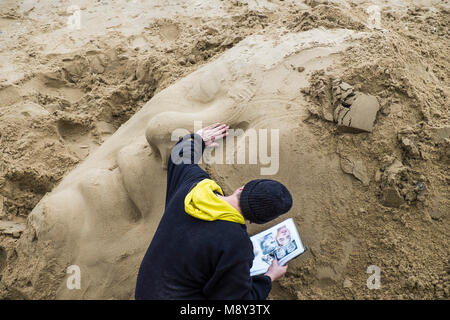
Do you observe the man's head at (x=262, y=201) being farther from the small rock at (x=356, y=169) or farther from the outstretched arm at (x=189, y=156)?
the small rock at (x=356, y=169)

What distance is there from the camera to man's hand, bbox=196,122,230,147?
222 cm

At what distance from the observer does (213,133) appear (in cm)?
224

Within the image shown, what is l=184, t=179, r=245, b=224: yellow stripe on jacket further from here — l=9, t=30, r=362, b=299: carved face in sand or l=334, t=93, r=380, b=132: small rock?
l=334, t=93, r=380, b=132: small rock

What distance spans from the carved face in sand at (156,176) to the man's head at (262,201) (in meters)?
0.47

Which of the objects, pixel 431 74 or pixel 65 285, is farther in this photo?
pixel 431 74

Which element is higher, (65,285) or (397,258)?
(397,258)

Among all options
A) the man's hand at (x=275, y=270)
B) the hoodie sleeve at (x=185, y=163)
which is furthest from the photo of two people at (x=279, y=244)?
the hoodie sleeve at (x=185, y=163)

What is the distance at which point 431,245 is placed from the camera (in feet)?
6.72

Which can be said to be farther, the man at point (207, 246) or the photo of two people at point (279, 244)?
the photo of two people at point (279, 244)

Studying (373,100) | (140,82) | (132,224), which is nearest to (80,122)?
(140,82)

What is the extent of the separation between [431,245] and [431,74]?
1280 millimetres

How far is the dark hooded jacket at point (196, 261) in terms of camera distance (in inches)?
62.7

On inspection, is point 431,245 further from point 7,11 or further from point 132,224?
point 7,11

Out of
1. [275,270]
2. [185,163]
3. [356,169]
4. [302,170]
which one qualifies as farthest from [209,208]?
[356,169]
